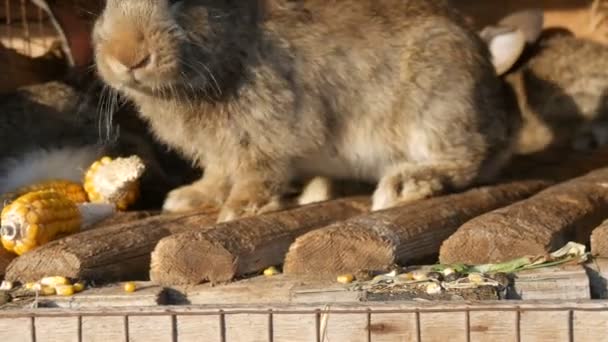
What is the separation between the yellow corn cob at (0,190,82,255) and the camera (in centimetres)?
381

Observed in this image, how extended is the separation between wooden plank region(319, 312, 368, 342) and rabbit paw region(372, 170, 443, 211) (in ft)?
4.76

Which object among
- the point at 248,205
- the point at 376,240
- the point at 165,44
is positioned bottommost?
the point at 376,240

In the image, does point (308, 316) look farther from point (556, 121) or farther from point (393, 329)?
point (556, 121)

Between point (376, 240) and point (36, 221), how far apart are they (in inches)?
42.9

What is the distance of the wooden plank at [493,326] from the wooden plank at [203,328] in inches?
22.7

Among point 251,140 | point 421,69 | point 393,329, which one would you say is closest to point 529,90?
point 421,69

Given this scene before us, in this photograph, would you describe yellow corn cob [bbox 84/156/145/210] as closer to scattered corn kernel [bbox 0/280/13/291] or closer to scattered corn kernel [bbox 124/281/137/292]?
scattered corn kernel [bbox 0/280/13/291]

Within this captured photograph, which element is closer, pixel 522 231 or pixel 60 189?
pixel 522 231

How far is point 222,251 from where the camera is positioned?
3.36m

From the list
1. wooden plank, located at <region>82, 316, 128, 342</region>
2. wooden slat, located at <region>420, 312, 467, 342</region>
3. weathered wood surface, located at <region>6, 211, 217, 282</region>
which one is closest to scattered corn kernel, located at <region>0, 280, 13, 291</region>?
weathered wood surface, located at <region>6, 211, 217, 282</region>

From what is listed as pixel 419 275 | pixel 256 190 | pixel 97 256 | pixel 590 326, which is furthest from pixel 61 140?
pixel 590 326

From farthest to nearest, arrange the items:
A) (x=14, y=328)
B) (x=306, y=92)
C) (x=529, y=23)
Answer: (x=529, y=23)
(x=306, y=92)
(x=14, y=328)

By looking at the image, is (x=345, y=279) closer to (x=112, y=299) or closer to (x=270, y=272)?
(x=270, y=272)

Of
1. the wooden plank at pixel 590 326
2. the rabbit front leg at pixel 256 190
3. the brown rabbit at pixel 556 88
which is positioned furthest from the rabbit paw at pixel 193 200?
the brown rabbit at pixel 556 88
